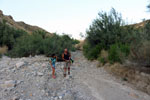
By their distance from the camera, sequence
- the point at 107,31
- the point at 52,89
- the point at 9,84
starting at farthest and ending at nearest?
1. the point at 107,31
2. the point at 52,89
3. the point at 9,84

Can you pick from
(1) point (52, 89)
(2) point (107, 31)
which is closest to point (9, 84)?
(1) point (52, 89)

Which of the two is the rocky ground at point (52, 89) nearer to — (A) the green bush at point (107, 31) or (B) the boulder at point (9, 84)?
(B) the boulder at point (9, 84)

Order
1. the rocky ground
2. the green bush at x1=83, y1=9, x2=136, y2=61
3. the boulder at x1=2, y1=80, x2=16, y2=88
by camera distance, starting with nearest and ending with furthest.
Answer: the rocky ground
the boulder at x1=2, y1=80, x2=16, y2=88
the green bush at x1=83, y1=9, x2=136, y2=61

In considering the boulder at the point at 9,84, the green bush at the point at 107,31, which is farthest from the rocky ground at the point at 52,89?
the green bush at the point at 107,31

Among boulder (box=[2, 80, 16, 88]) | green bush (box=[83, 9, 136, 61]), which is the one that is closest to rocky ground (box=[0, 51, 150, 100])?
boulder (box=[2, 80, 16, 88])

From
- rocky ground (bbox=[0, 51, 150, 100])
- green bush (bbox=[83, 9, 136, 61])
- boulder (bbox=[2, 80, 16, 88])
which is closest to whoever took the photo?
rocky ground (bbox=[0, 51, 150, 100])

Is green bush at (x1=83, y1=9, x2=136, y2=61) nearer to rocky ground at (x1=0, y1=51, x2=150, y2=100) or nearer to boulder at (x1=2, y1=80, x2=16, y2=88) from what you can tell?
rocky ground at (x1=0, y1=51, x2=150, y2=100)

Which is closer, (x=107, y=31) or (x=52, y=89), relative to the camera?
(x=52, y=89)

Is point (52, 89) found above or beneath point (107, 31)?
beneath

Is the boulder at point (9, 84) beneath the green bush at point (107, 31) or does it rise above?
beneath

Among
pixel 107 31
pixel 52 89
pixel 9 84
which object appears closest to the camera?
pixel 9 84

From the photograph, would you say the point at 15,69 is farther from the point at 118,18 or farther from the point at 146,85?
the point at 118,18

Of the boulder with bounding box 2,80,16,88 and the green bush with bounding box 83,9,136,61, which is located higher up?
the green bush with bounding box 83,9,136,61

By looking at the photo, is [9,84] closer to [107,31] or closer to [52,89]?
[52,89]
